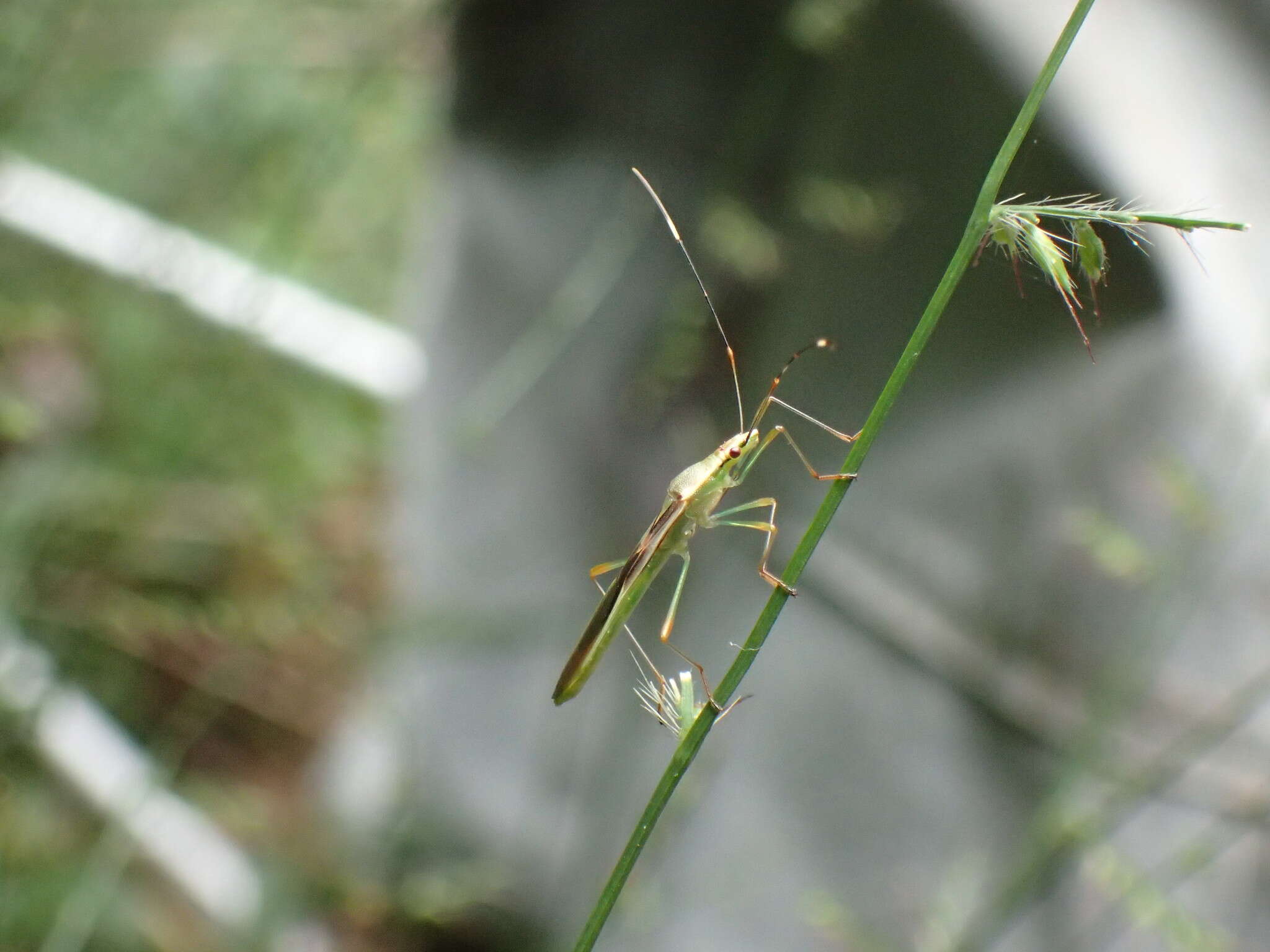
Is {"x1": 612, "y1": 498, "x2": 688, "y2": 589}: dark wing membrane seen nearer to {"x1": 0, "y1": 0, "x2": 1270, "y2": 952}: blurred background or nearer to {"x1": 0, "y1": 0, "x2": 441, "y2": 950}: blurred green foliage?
{"x1": 0, "y1": 0, "x2": 1270, "y2": 952}: blurred background

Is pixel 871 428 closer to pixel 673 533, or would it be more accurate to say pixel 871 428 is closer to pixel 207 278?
pixel 673 533

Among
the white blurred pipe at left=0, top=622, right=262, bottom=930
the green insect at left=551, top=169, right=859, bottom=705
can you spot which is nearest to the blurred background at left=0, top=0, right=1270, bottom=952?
the white blurred pipe at left=0, top=622, right=262, bottom=930

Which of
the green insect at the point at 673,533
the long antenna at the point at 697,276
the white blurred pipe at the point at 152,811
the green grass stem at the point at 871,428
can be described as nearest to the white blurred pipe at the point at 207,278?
the white blurred pipe at the point at 152,811

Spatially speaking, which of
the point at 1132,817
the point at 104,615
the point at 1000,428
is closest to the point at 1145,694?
the point at 1132,817

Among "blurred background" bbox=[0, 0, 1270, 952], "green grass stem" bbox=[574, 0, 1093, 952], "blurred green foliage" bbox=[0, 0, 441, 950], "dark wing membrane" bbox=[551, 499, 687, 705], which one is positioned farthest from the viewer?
"blurred green foliage" bbox=[0, 0, 441, 950]

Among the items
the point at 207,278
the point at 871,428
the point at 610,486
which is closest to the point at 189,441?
the point at 207,278
